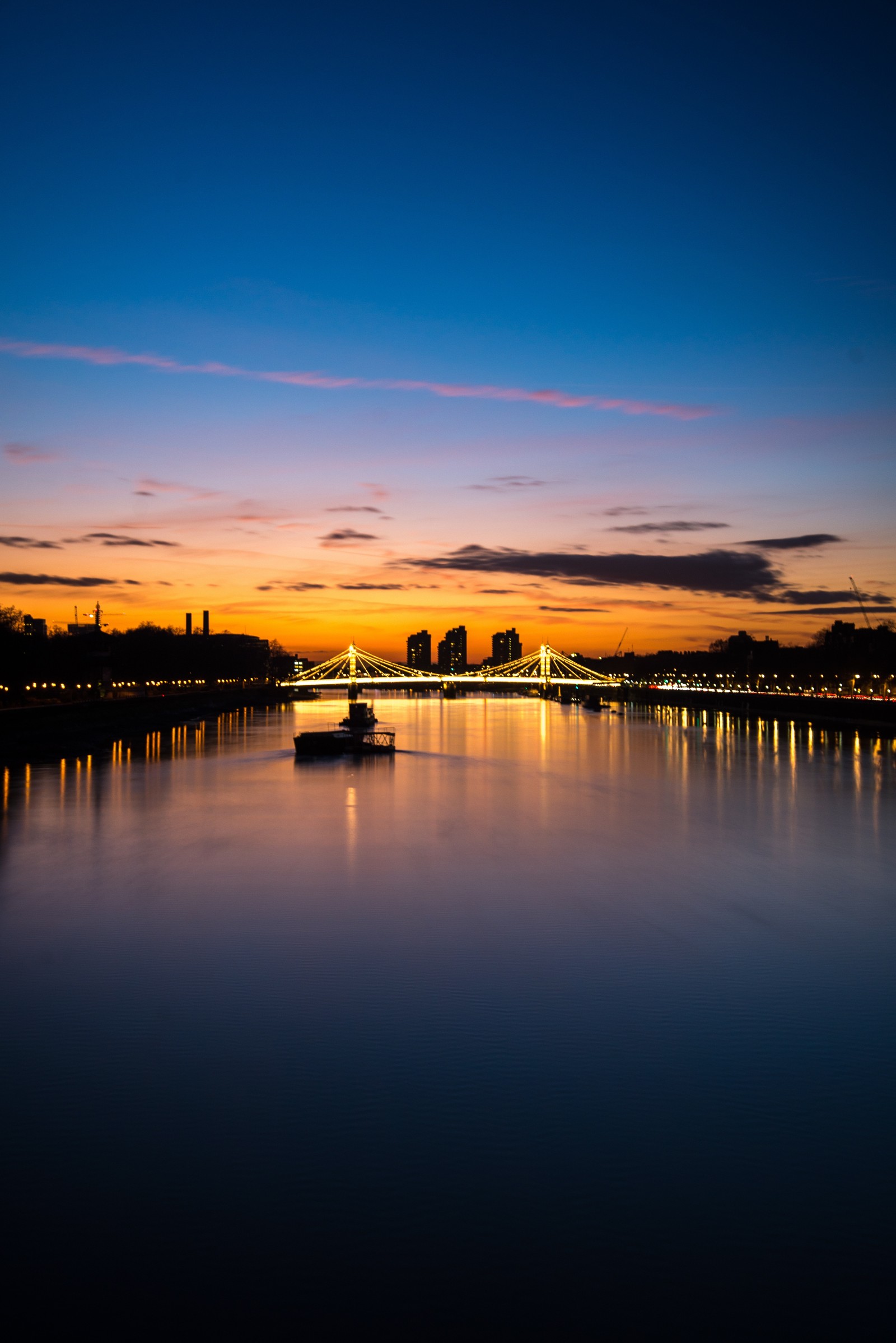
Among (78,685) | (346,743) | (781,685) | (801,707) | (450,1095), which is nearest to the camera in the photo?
(450,1095)

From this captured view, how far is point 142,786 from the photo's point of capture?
27.9 metres

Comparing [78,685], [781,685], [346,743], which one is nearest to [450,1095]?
[346,743]

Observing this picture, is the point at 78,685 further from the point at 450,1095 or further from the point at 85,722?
the point at 450,1095

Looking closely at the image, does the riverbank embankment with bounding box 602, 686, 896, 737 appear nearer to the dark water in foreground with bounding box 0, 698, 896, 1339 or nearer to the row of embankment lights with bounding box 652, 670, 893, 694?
the row of embankment lights with bounding box 652, 670, 893, 694

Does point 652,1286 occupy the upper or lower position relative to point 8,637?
lower

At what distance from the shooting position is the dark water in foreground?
4.37 meters

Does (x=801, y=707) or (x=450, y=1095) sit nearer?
(x=450, y=1095)

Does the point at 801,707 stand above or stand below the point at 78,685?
below

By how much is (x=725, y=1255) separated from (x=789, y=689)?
383ft

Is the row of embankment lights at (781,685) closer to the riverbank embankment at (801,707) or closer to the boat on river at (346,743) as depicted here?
the riverbank embankment at (801,707)

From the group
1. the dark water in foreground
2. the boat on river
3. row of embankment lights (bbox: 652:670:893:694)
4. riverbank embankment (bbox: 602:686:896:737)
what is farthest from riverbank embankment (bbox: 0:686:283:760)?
row of embankment lights (bbox: 652:670:893:694)

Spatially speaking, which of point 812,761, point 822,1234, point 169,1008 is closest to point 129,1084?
point 169,1008

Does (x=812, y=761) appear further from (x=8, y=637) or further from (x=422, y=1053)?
(x=8, y=637)

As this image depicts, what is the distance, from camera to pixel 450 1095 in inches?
248
